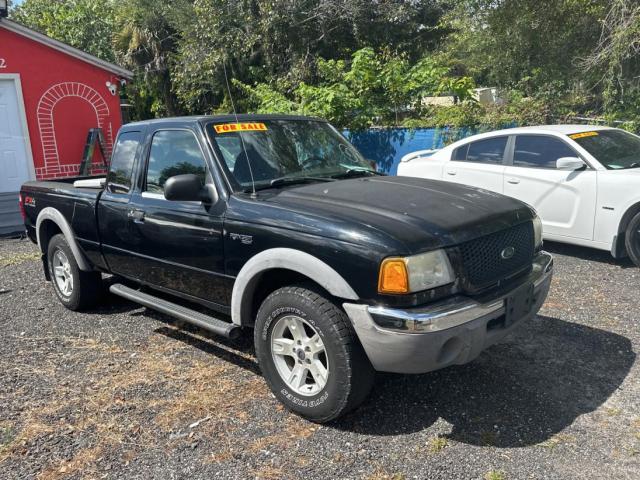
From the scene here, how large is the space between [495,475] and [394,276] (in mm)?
1126

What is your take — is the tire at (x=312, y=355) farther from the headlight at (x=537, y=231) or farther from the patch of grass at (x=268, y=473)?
the headlight at (x=537, y=231)

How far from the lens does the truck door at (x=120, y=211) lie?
4613 mm

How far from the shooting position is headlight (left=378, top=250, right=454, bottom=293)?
2.98 meters

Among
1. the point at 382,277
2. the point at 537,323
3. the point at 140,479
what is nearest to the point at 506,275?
the point at 382,277

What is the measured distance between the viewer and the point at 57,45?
11.9 metres

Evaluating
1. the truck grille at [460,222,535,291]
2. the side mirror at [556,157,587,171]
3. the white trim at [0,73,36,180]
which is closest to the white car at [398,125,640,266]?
the side mirror at [556,157,587,171]

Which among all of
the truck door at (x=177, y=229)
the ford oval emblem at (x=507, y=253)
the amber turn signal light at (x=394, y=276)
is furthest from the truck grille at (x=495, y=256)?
the truck door at (x=177, y=229)

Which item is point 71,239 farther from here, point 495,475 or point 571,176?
point 571,176

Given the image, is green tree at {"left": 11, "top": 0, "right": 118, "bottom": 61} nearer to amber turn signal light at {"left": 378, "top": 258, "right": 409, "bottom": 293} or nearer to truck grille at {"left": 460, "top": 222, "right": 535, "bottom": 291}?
truck grille at {"left": 460, "top": 222, "right": 535, "bottom": 291}

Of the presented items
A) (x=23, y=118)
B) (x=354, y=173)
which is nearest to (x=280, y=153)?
(x=354, y=173)

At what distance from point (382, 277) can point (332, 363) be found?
1.95 feet

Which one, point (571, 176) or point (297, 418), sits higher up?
point (571, 176)

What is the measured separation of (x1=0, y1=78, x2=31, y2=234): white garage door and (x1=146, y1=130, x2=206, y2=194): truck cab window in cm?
812

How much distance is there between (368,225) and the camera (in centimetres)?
313
